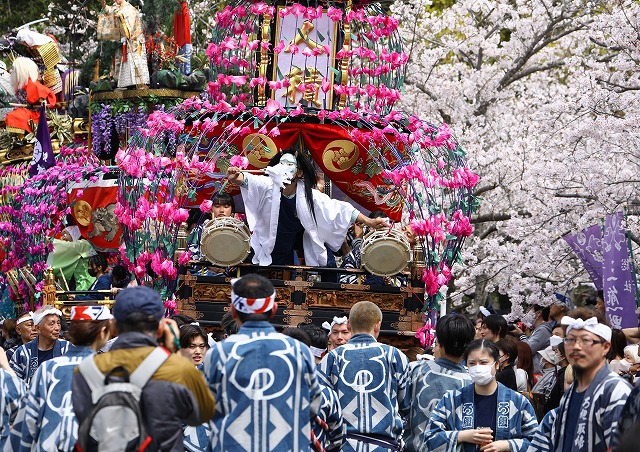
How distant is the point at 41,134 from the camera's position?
19516 millimetres

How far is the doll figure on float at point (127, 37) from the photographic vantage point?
20.9 meters

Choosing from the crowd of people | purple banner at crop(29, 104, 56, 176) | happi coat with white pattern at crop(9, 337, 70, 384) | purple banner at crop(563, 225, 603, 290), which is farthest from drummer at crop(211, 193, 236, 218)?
purple banner at crop(29, 104, 56, 176)

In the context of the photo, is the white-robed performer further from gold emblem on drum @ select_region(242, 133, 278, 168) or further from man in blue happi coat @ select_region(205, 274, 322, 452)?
man in blue happi coat @ select_region(205, 274, 322, 452)

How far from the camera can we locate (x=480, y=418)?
7.53 metres

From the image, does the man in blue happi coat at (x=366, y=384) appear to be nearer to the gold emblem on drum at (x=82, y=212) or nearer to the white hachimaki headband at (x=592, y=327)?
the white hachimaki headband at (x=592, y=327)

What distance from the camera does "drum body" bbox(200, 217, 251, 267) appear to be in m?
12.5

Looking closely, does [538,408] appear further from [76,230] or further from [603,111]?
[76,230]

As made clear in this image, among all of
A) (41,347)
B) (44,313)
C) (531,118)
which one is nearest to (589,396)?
(44,313)

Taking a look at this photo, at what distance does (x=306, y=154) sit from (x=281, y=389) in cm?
808

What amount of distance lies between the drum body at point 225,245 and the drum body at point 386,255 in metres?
1.22

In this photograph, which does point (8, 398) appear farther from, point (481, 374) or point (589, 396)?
point (589, 396)

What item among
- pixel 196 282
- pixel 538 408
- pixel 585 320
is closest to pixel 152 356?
pixel 585 320

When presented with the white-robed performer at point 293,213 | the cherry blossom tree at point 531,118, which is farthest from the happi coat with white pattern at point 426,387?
the cherry blossom tree at point 531,118

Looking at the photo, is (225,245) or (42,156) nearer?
(225,245)
